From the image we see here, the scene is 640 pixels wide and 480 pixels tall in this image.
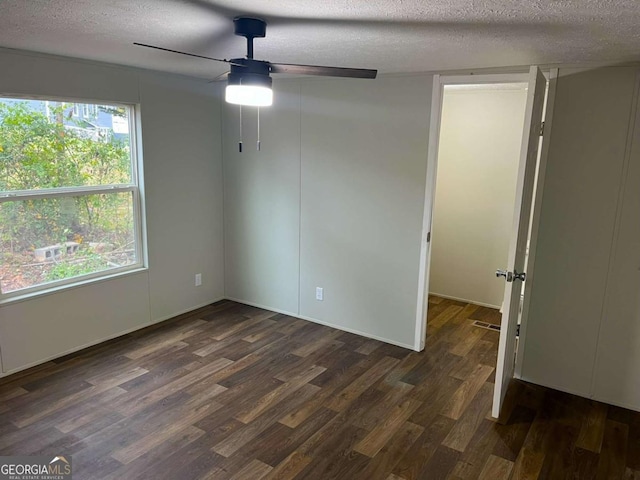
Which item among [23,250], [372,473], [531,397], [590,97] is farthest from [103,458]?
[590,97]

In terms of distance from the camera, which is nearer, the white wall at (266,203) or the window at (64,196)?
the window at (64,196)

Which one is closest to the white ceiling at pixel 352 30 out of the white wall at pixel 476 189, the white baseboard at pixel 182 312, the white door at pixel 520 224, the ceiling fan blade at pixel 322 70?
the ceiling fan blade at pixel 322 70

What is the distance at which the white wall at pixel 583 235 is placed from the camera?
2979 millimetres

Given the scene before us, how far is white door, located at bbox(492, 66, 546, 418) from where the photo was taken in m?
2.64

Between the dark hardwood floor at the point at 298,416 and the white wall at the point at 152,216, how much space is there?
0.75ft

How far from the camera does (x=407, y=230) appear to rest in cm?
385

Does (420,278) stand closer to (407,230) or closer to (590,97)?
(407,230)

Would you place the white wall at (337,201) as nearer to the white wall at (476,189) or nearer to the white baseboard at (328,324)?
the white baseboard at (328,324)

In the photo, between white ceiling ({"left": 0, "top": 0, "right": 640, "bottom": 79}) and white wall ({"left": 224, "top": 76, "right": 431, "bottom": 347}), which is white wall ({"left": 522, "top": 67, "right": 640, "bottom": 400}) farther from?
white wall ({"left": 224, "top": 76, "right": 431, "bottom": 347})

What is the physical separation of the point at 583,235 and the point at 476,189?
6.16 feet

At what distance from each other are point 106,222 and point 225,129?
148 centimetres

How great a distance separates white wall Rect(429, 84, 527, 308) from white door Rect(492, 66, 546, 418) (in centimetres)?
168

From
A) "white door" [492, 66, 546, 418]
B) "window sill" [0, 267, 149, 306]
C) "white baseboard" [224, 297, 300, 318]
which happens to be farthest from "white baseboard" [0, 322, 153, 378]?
"white door" [492, 66, 546, 418]

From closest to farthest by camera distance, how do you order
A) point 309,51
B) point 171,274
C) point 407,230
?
point 309,51
point 407,230
point 171,274
